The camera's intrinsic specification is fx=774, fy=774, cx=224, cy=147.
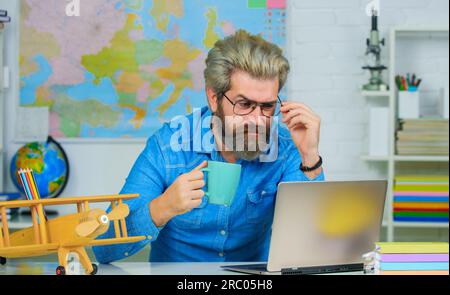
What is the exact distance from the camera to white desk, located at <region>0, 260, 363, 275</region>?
53.2 inches

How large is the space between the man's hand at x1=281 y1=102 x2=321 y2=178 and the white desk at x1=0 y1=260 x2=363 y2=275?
324mm

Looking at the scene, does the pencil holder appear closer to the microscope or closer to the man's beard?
the microscope

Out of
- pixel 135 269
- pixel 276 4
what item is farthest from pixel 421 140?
pixel 135 269

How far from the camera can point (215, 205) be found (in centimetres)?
169

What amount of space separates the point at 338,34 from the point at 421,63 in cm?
32

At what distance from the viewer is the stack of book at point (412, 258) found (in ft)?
3.73

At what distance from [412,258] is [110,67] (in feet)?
5.97

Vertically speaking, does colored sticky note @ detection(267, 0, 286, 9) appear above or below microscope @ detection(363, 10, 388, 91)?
above

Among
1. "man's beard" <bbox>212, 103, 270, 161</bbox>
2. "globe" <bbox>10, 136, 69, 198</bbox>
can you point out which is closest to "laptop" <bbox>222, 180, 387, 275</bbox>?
"man's beard" <bbox>212, 103, 270, 161</bbox>

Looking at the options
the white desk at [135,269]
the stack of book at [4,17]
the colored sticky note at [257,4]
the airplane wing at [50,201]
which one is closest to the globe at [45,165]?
the stack of book at [4,17]

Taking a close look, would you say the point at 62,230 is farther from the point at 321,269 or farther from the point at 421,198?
the point at 421,198

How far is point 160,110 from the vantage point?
2791mm

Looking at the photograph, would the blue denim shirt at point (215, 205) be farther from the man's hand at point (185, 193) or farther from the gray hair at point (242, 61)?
the man's hand at point (185, 193)
